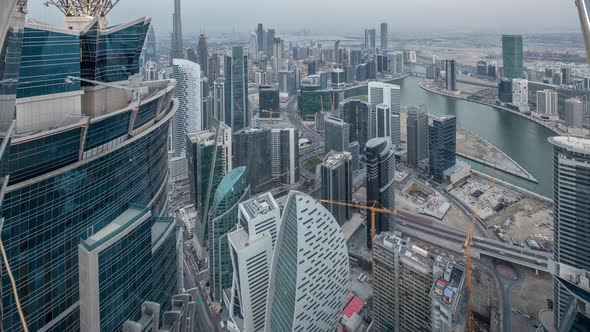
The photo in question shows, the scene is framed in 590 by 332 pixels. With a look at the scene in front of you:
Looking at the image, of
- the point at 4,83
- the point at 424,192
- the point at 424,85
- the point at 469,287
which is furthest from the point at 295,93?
the point at 4,83

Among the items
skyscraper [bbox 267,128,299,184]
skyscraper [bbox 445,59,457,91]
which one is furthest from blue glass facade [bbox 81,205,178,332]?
skyscraper [bbox 445,59,457,91]

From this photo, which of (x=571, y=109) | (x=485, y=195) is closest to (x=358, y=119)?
(x=485, y=195)

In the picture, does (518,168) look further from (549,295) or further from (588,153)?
(588,153)

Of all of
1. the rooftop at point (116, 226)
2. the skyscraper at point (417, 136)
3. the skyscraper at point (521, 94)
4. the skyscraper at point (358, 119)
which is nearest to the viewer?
the rooftop at point (116, 226)

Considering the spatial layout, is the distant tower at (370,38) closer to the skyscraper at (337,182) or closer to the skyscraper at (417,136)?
the skyscraper at (417,136)

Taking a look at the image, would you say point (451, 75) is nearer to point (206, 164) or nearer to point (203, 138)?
point (203, 138)

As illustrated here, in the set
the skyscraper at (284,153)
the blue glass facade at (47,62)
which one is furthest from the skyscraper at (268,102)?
the blue glass facade at (47,62)
